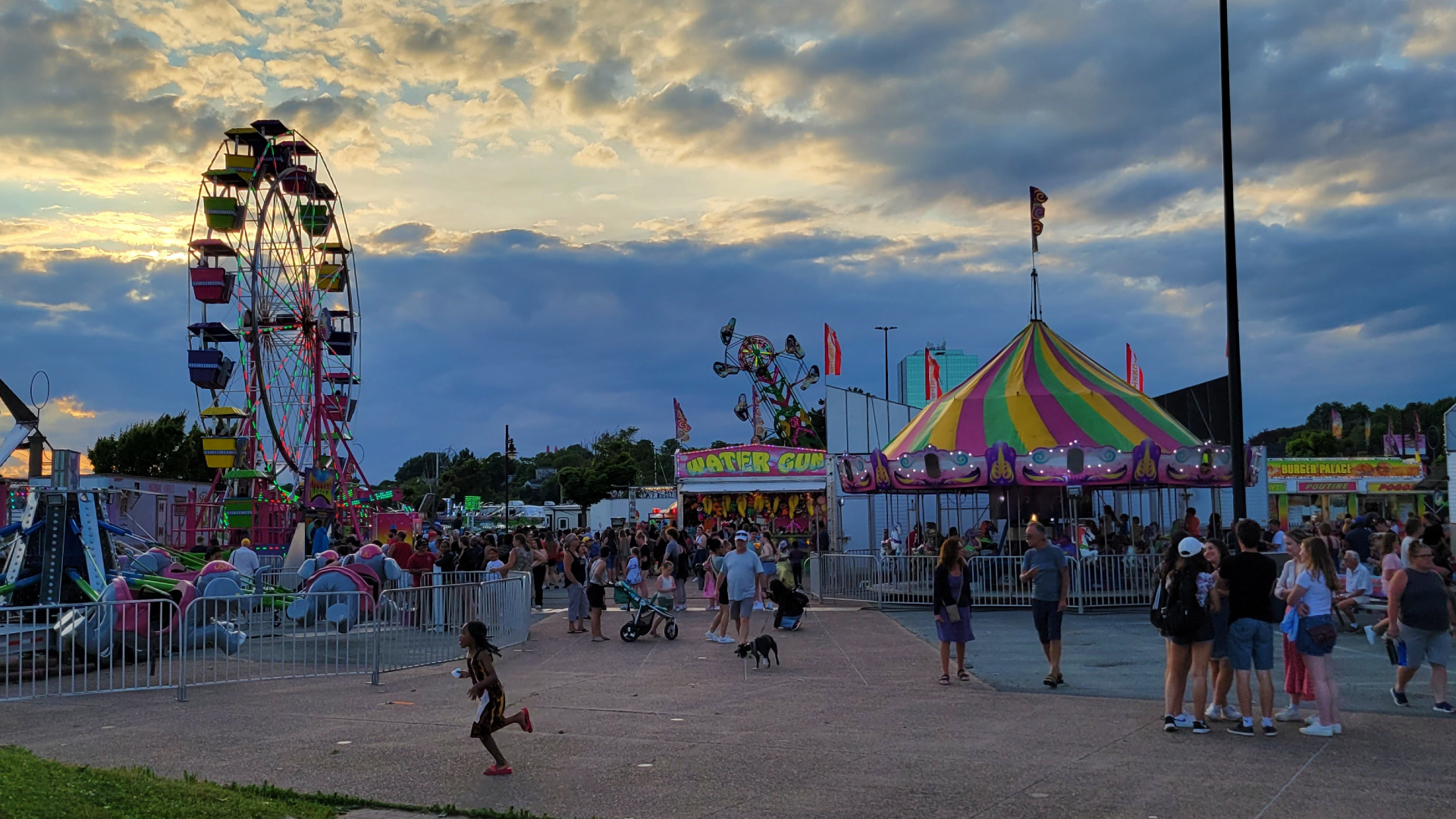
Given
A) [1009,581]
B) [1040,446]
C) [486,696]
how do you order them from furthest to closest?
Result: [1040,446]
[1009,581]
[486,696]

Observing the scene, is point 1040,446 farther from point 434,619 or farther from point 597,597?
point 434,619

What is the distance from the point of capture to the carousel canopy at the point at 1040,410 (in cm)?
2225

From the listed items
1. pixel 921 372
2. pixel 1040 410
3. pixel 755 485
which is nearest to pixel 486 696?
pixel 1040 410

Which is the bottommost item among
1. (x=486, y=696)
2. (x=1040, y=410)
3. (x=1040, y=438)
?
(x=486, y=696)

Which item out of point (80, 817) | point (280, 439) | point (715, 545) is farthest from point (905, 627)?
point (280, 439)

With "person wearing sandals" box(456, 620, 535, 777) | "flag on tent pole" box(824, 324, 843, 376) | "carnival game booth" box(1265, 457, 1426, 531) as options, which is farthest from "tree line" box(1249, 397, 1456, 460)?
"person wearing sandals" box(456, 620, 535, 777)

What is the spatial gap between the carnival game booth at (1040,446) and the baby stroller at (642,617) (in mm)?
7571

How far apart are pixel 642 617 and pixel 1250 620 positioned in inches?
343

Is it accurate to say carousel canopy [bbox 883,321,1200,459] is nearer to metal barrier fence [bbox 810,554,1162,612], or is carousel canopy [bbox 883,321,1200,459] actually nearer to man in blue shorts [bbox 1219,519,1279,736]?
metal barrier fence [bbox 810,554,1162,612]

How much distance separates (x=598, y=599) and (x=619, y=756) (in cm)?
766

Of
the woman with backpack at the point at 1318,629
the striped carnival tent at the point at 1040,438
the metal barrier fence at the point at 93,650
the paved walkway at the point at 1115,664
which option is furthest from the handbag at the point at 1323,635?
the striped carnival tent at the point at 1040,438

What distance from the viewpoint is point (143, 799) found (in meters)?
6.04

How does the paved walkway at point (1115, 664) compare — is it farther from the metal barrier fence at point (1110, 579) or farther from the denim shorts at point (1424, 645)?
the metal barrier fence at point (1110, 579)

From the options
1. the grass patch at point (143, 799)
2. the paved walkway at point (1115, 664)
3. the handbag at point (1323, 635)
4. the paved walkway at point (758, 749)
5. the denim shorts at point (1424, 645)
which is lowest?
the paved walkway at point (1115, 664)
